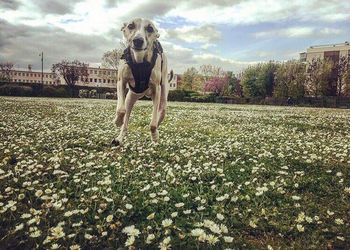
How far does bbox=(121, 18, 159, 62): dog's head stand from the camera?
21.1 feet

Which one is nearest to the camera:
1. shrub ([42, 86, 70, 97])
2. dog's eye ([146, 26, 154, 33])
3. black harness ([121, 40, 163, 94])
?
dog's eye ([146, 26, 154, 33])

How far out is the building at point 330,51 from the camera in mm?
100031

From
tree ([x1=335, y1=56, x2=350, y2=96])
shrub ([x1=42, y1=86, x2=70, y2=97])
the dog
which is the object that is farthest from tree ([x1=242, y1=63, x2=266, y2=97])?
the dog

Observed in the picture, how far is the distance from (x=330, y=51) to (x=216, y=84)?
126ft

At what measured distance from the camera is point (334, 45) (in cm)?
10350

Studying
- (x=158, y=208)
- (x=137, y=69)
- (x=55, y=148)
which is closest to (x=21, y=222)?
(x=158, y=208)

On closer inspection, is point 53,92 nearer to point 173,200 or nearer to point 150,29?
point 150,29

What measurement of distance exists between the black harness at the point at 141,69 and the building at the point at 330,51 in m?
102

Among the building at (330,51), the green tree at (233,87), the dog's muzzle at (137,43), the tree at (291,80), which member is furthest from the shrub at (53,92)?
the building at (330,51)

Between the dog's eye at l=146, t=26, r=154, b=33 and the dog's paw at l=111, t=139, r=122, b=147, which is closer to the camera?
the dog's eye at l=146, t=26, r=154, b=33

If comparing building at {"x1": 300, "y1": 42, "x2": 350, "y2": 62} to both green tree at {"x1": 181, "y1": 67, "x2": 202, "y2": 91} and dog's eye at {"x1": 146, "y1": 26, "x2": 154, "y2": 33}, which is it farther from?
dog's eye at {"x1": 146, "y1": 26, "x2": 154, "y2": 33}

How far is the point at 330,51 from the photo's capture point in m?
103

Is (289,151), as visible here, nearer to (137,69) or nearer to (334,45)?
(137,69)

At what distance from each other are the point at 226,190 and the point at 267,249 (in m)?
1.81
